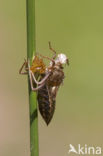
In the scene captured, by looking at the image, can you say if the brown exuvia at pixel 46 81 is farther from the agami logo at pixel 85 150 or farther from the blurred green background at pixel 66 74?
the blurred green background at pixel 66 74

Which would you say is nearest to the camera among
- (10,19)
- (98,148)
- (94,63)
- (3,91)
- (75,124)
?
(98,148)

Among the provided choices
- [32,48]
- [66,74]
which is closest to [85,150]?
[66,74]

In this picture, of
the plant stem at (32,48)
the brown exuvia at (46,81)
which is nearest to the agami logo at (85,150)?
the brown exuvia at (46,81)

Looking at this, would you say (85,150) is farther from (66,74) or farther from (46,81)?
(46,81)

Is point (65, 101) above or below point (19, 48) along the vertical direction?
below

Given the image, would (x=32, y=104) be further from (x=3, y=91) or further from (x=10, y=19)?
(x=10, y=19)

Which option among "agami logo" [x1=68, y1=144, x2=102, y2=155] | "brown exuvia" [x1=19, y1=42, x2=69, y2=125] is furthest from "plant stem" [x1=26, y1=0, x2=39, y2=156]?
"agami logo" [x1=68, y1=144, x2=102, y2=155]

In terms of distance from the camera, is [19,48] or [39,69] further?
[19,48]

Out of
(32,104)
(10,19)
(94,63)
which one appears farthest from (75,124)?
(32,104)
